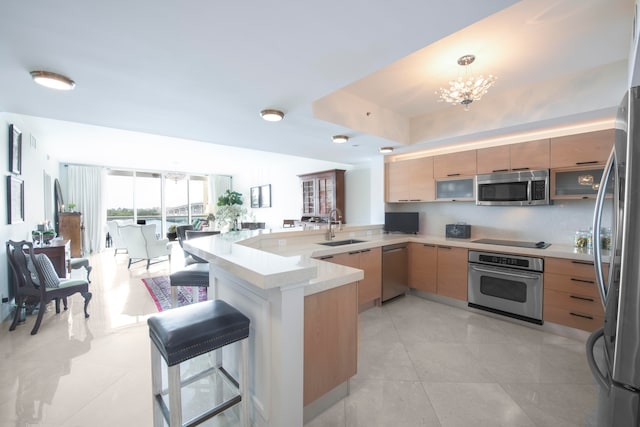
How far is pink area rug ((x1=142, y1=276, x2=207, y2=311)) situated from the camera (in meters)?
3.43

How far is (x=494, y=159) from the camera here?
3285mm

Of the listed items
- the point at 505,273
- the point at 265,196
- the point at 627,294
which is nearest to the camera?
the point at 627,294

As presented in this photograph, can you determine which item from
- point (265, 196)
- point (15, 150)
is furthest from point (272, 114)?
point (265, 196)

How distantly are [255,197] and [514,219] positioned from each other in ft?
24.4

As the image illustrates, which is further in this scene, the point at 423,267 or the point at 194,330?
the point at 423,267

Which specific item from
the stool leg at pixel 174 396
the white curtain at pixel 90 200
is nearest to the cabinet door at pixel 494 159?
the stool leg at pixel 174 396

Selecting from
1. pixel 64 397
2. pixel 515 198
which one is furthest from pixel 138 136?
pixel 515 198

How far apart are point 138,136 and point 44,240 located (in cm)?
217

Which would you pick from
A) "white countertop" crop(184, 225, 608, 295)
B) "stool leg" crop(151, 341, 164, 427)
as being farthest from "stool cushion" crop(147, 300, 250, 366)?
"white countertop" crop(184, 225, 608, 295)

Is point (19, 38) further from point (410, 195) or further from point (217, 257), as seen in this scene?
point (410, 195)

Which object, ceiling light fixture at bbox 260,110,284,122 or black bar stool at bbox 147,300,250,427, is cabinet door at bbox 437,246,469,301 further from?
black bar stool at bbox 147,300,250,427

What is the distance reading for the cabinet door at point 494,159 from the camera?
3191 millimetres

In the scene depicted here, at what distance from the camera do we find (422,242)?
3.70m

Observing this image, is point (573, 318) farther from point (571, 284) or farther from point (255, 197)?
point (255, 197)
